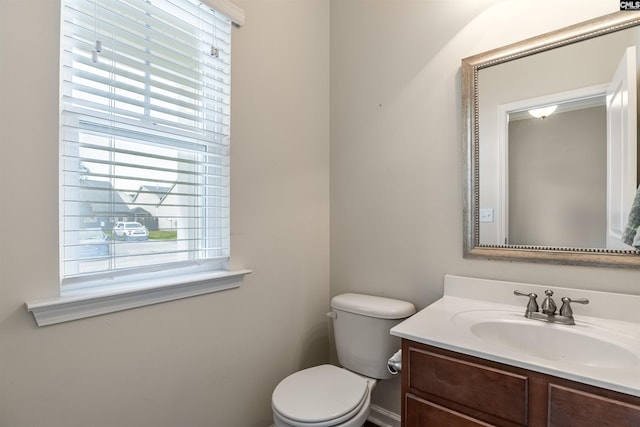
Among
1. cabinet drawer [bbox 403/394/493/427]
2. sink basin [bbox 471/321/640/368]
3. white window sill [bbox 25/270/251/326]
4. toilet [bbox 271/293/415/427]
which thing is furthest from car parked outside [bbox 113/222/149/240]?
sink basin [bbox 471/321/640/368]

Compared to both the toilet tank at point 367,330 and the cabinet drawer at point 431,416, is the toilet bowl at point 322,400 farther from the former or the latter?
the cabinet drawer at point 431,416

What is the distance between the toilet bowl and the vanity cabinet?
240 mm

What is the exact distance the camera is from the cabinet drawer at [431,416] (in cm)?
90

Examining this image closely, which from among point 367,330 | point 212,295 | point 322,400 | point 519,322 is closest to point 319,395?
point 322,400

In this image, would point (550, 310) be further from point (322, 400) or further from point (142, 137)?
point (142, 137)

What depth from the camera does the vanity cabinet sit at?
726 mm

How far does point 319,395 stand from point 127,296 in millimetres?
816

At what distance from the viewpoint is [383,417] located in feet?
5.45

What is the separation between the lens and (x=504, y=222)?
1306 mm

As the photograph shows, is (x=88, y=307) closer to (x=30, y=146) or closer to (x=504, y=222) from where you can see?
(x=30, y=146)

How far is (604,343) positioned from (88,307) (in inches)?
62.9

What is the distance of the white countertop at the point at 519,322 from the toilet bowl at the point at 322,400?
414 mm

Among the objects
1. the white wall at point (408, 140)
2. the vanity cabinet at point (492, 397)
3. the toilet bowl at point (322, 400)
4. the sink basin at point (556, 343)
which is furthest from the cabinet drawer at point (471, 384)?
the white wall at point (408, 140)

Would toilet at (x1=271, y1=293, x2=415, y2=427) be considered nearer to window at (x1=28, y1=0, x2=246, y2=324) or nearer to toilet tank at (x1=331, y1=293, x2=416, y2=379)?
toilet tank at (x1=331, y1=293, x2=416, y2=379)
